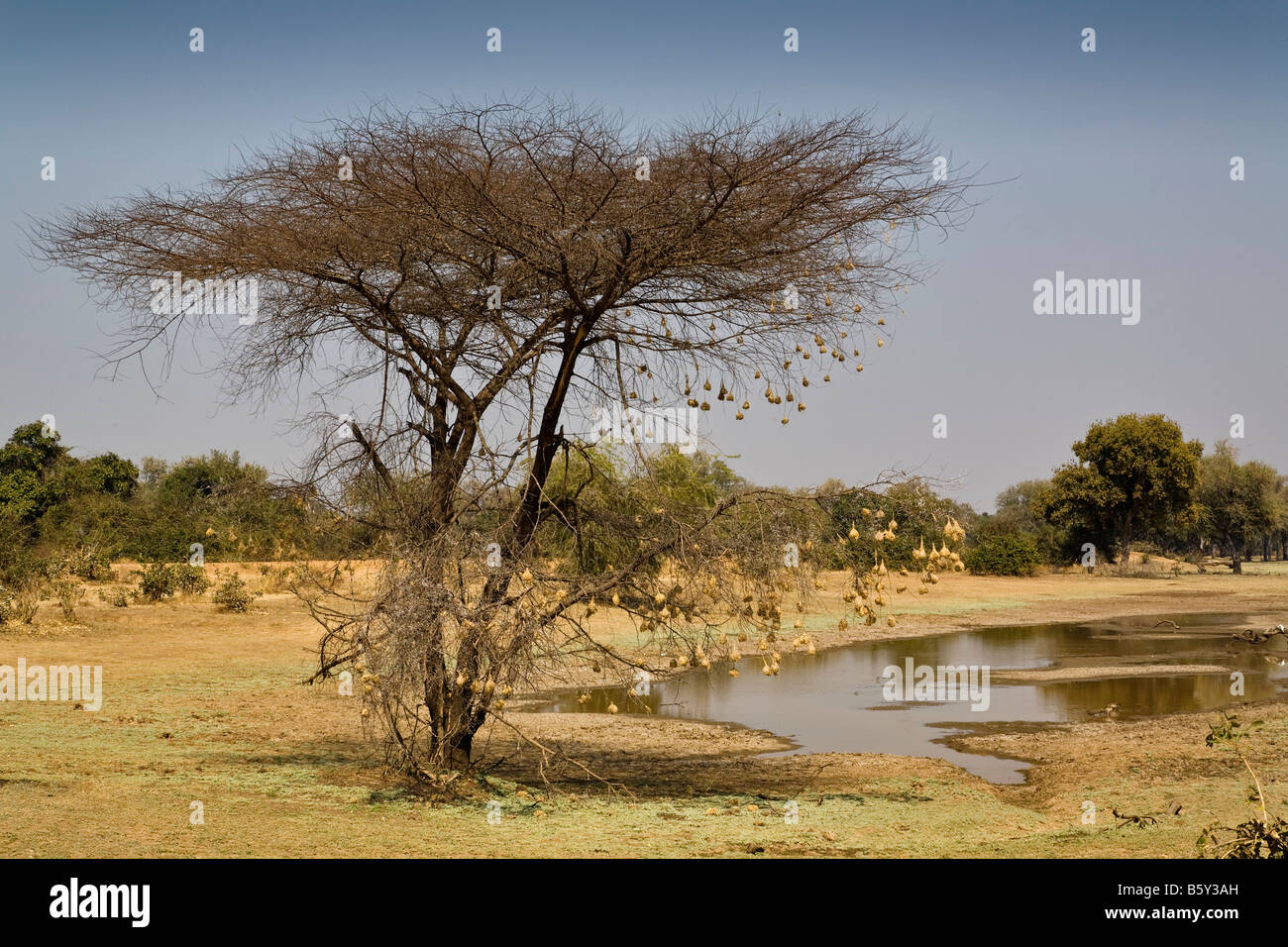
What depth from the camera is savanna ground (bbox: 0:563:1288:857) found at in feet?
26.1

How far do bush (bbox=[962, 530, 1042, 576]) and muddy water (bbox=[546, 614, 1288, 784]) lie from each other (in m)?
21.4

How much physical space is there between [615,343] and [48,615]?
16.7 meters

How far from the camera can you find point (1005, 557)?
4838 cm

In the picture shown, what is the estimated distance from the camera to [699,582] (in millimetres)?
9141

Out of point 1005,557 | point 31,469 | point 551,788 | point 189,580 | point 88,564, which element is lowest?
point 551,788

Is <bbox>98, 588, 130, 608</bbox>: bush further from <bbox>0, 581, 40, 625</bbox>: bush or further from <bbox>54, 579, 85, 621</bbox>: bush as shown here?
<bbox>0, 581, 40, 625</bbox>: bush

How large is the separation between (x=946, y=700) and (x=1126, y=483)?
3650 centimetres

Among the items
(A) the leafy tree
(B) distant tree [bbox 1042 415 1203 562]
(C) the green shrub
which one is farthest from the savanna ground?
(B) distant tree [bbox 1042 415 1203 562]

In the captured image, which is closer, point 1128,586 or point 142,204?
point 142,204

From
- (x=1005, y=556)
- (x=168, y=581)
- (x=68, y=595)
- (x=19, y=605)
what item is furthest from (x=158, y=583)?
(x=1005, y=556)

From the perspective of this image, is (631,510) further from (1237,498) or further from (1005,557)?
(1237,498)
